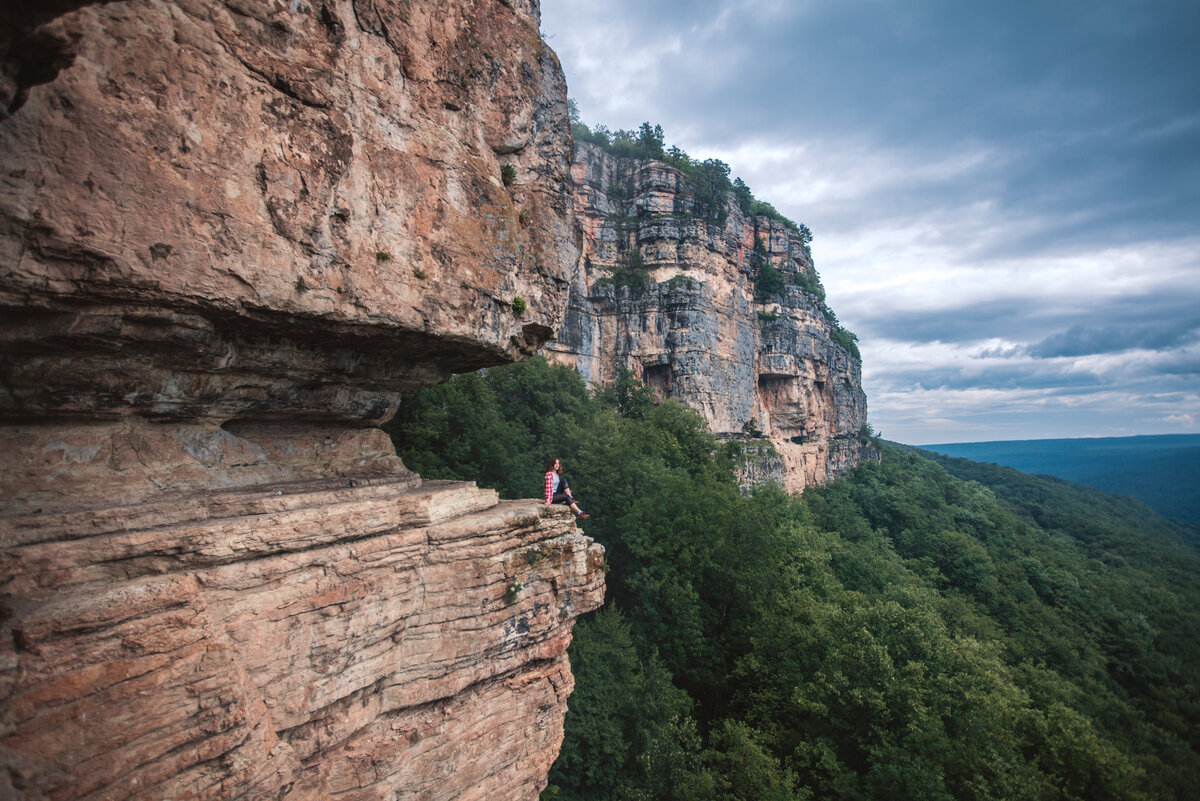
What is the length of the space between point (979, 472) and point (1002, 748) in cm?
8939

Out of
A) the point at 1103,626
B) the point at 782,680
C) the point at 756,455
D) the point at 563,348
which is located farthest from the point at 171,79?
the point at 1103,626

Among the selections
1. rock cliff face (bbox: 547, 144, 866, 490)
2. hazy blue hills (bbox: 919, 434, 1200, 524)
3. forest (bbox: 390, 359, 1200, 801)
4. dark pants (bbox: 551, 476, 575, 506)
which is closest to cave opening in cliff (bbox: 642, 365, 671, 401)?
rock cliff face (bbox: 547, 144, 866, 490)

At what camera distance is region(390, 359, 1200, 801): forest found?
37.2 ft

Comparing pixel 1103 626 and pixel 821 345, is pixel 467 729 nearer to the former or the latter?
pixel 1103 626

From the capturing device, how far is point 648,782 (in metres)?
11.1

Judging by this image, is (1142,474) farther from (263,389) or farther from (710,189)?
(263,389)

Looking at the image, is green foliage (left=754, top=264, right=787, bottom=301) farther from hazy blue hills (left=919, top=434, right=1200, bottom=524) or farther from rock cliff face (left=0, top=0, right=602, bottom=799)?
hazy blue hills (left=919, top=434, right=1200, bottom=524)

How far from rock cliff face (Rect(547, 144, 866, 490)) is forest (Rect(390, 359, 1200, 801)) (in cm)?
747

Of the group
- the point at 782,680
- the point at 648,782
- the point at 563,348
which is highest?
the point at 563,348

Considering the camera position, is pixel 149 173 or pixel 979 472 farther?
pixel 979 472

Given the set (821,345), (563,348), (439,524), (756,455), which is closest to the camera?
(439,524)

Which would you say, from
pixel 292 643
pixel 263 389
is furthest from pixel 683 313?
pixel 292 643

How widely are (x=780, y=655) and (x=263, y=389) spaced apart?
1462cm

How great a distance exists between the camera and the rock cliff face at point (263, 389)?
344cm
